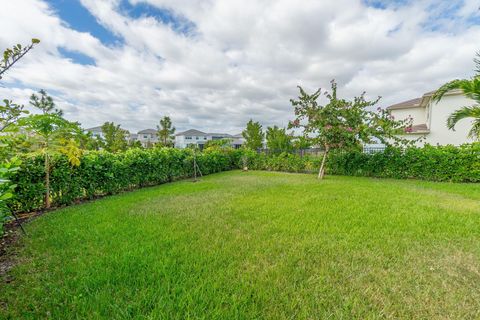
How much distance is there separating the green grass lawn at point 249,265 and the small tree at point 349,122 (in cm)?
515

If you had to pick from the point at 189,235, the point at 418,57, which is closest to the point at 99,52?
the point at 189,235

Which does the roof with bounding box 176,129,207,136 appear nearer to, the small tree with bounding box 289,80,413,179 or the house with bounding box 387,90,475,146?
the house with bounding box 387,90,475,146

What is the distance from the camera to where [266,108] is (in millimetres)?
34906

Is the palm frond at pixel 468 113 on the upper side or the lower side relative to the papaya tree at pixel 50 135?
upper

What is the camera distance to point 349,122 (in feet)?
31.5

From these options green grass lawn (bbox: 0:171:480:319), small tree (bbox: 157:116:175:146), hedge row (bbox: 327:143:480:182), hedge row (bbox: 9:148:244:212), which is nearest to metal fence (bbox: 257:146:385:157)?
hedge row (bbox: 327:143:480:182)

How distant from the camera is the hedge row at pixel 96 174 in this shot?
16.8 ft

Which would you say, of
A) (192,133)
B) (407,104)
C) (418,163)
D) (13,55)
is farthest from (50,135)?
(192,133)

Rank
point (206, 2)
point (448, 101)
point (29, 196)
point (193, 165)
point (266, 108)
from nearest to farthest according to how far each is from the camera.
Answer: point (29, 196) → point (206, 2) → point (193, 165) → point (448, 101) → point (266, 108)

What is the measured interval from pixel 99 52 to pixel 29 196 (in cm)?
704

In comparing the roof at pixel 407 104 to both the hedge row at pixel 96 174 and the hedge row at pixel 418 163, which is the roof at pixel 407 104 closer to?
the hedge row at pixel 418 163

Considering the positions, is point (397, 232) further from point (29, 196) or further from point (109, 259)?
point (29, 196)

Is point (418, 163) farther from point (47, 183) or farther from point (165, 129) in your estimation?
point (165, 129)

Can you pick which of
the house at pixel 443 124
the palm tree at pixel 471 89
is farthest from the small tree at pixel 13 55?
the house at pixel 443 124
